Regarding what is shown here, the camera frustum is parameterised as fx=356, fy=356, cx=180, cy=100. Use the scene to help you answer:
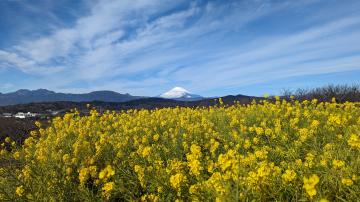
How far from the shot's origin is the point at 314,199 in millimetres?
2971

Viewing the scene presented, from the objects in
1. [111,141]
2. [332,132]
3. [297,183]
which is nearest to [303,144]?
[332,132]

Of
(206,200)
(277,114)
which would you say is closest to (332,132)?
(277,114)

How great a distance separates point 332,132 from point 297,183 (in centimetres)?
262

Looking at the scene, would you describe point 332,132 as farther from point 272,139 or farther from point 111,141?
point 111,141

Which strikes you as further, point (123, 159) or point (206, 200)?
point (123, 159)

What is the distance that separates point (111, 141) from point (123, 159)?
2.01ft

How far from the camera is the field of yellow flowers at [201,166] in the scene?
3416mm

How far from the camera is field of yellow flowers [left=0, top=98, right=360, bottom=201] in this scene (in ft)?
11.2

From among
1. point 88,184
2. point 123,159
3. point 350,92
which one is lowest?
point 88,184

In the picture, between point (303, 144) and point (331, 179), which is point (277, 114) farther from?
point (331, 179)

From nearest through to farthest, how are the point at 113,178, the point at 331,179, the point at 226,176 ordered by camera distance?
the point at 331,179
the point at 226,176
the point at 113,178

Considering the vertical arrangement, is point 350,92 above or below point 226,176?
above

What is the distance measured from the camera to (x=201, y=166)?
4836mm

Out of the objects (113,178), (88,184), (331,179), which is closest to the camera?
(331,179)
